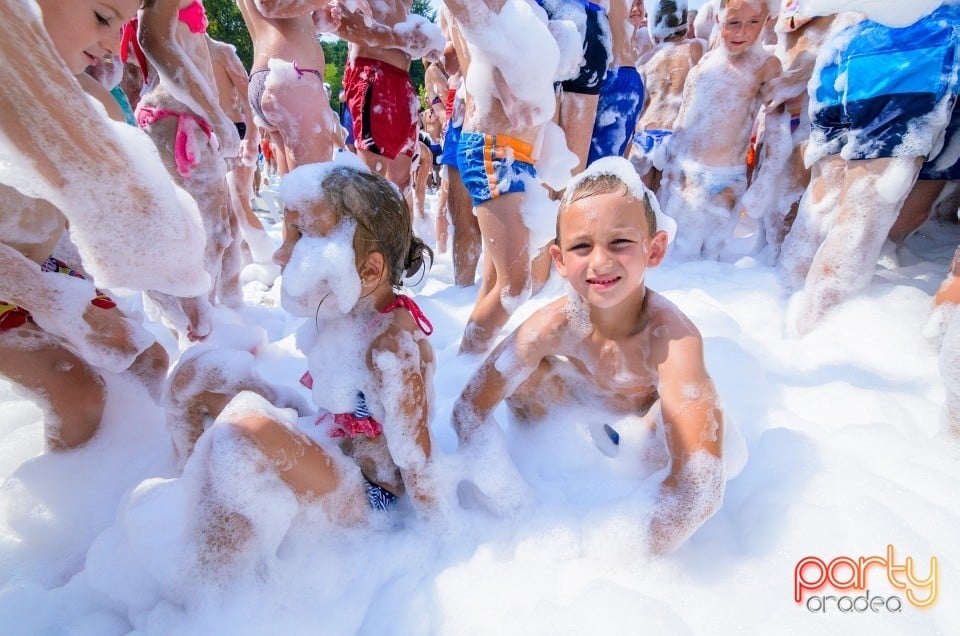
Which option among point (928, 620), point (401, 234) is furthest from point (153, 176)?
point (928, 620)

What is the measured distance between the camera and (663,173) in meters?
3.94

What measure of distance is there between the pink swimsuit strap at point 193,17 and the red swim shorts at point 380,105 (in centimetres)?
91

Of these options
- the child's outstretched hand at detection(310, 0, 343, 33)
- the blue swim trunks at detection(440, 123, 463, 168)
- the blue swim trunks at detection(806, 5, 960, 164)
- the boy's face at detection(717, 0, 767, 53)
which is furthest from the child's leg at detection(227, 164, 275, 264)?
the blue swim trunks at detection(806, 5, 960, 164)

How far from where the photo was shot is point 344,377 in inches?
53.4

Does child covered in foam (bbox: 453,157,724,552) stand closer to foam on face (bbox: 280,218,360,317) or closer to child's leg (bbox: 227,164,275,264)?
foam on face (bbox: 280,218,360,317)

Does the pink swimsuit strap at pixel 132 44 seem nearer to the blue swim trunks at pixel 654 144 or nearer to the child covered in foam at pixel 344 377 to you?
the child covered in foam at pixel 344 377

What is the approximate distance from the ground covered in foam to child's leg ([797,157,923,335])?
0.58m

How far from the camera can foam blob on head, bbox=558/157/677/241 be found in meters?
1.43

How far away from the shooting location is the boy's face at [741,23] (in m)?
3.14

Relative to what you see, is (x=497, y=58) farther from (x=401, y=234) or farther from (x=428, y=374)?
(x=428, y=374)

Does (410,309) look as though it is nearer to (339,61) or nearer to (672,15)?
(672,15)

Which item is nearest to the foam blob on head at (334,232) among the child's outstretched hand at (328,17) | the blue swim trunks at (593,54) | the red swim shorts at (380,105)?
the blue swim trunks at (593,54)

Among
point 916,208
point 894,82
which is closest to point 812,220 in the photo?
point 916,208

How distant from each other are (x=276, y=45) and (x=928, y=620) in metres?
3.68
